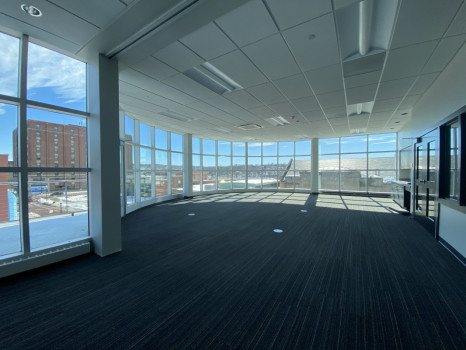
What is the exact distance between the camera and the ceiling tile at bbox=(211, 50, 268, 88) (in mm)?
2971

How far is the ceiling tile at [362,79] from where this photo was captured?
3.50 m

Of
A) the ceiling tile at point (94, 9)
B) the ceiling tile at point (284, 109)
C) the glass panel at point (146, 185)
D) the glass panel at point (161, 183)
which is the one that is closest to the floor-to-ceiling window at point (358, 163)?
the ceiling tile at point (284, 109)

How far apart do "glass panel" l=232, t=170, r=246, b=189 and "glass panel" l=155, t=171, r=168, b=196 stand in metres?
4.58

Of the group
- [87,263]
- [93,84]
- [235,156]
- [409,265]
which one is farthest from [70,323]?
[235,156]

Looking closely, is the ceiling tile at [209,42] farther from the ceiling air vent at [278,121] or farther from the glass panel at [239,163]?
the glass panel at [239,163]

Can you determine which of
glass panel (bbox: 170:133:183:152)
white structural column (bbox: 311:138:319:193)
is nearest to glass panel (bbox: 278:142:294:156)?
white structural column (bbox: 311:138:319:193)

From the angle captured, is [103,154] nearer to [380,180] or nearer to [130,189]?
[130,189]

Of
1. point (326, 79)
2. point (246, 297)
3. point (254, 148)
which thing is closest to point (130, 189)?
point (246, 297)

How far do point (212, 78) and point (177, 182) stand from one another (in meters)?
6.61

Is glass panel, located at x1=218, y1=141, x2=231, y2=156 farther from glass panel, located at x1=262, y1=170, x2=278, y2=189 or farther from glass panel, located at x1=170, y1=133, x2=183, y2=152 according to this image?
glass panel, located at x1=262, y1=170, x2=278, y2=189

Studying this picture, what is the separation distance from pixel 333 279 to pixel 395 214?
5078 mm

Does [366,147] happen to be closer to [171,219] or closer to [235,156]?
[235,156]

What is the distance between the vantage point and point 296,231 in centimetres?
432

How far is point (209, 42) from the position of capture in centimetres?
262
